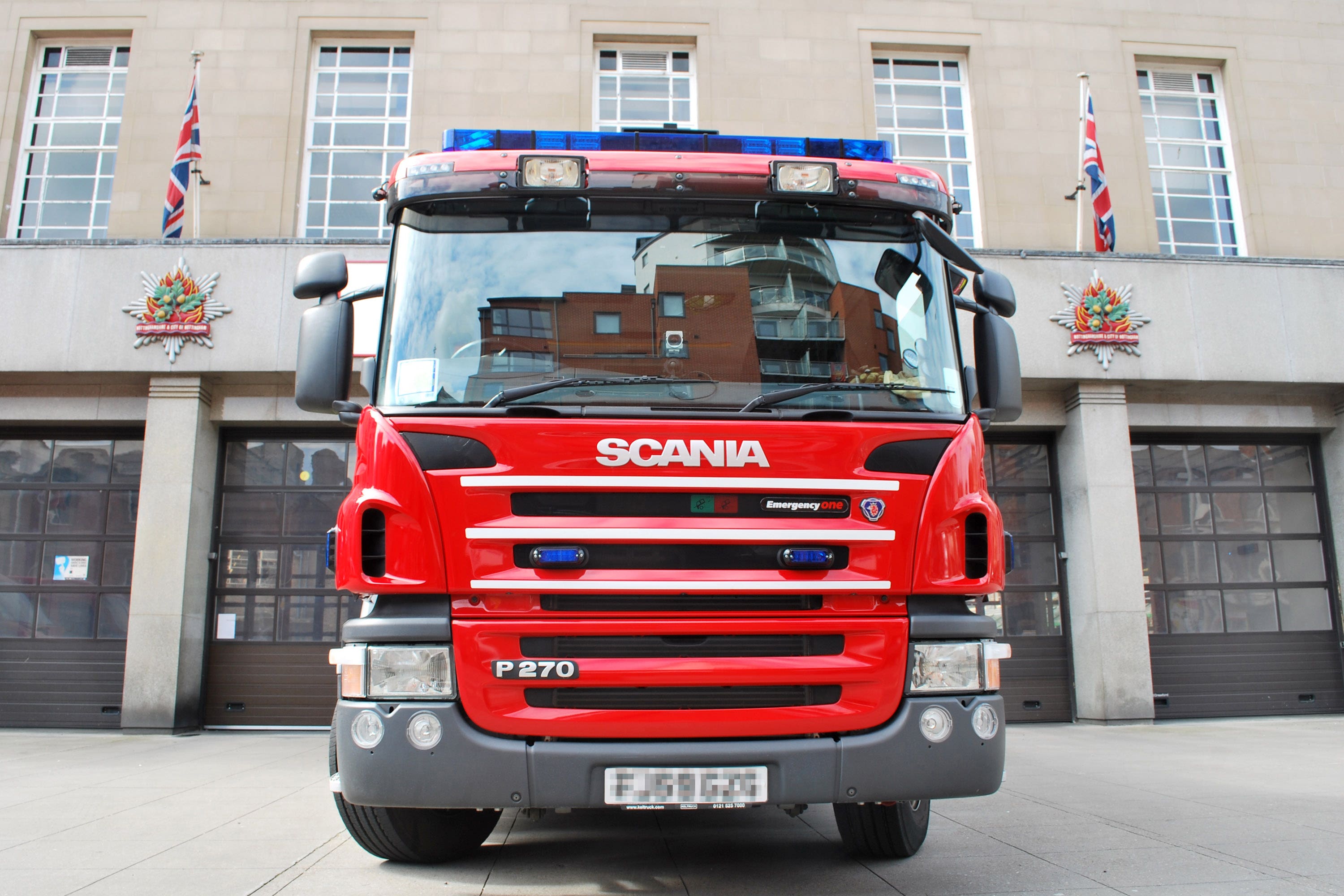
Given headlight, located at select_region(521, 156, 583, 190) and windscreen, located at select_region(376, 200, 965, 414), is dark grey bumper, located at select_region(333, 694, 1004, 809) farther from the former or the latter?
headlight, located at select_region(521, 156, 583, 190)

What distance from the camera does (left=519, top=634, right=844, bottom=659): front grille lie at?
10.5 ft

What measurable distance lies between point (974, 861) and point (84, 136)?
43.5ft

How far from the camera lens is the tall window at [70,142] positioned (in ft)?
38.4

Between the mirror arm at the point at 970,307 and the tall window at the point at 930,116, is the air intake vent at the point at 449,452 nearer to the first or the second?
the mirror arm at the point at 970,307

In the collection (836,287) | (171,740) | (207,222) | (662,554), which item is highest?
(207,222)

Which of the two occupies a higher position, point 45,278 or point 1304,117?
point 1304,117

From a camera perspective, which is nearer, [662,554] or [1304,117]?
[662,554]

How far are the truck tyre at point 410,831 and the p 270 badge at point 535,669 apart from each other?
3.41ft

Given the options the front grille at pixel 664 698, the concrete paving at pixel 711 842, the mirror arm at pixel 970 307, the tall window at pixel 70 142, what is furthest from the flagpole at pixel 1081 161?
the tall window at pixel 70 142

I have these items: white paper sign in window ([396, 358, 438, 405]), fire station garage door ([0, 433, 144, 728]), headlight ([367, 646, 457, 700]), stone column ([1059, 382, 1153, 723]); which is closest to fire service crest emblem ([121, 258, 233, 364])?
fire station garage door ([0, 433, 144, 728])

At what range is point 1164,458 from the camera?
11.7m

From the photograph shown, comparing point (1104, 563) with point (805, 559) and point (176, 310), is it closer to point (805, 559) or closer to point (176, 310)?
point (805, 559)

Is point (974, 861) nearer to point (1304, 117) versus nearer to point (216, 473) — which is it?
point (216, 473)

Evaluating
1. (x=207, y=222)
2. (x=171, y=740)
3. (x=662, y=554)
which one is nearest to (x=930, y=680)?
(x=662, y=554)
